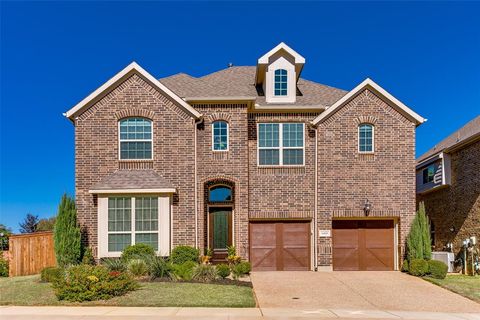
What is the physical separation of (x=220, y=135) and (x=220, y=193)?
93.9 inches

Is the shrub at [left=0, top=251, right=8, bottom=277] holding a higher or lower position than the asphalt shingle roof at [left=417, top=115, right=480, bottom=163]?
lower

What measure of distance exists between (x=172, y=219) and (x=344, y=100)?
841cm

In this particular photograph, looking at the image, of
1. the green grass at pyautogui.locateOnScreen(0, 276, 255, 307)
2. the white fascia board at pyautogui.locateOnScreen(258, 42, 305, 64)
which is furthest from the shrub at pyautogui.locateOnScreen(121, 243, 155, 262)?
the white fascia board at pyautogui.locateOnScreen(258, 42, 305, 64)

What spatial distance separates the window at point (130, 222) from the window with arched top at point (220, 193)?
2.48 metres

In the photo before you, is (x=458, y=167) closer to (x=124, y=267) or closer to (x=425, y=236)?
(x=425, y=236)

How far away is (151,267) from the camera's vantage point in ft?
47.5

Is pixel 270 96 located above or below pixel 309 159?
above

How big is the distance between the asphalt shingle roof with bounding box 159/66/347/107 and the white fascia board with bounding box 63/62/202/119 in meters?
1.01

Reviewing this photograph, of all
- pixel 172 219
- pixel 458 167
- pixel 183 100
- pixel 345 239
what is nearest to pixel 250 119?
pixel 183 100

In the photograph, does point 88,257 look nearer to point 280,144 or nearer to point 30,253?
point 30,253

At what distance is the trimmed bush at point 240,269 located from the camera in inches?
609

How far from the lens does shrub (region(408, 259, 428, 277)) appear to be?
16.0m

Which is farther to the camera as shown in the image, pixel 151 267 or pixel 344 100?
pixel 344 100

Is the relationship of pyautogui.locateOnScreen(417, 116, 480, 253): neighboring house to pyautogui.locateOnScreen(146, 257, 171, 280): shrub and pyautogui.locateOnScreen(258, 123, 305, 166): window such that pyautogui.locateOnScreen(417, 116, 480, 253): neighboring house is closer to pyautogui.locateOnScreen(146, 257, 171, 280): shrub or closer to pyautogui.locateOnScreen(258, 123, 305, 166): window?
pyautogui.locateOnScreen(258, 123, 305, 166): window
